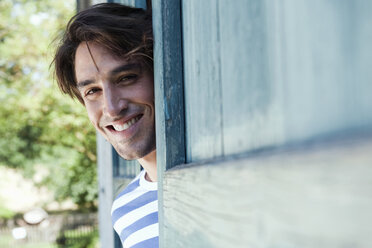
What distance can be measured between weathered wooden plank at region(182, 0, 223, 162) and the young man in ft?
2.44

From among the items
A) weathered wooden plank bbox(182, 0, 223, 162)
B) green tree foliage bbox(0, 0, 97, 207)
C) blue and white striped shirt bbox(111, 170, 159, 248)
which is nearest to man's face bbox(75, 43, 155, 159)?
blue and white striped shirt bbox(111, 170, 159, 248)

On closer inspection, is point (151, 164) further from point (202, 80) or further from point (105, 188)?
point (105, 188)

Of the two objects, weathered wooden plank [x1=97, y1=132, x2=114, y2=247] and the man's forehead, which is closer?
the man's forehead

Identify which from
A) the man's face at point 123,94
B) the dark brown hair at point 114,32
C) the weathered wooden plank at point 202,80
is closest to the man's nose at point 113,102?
the man's face at point 123,94

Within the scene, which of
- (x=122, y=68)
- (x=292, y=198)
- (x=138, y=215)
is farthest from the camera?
(x=138, y=215)

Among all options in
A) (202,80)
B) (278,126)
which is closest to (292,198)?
(278,126)

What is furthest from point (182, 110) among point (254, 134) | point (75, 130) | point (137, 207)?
point (75, 130)

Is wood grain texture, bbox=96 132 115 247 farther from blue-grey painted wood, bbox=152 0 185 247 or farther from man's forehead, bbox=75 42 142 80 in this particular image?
blue-grey painted wood, bbox=152 0 185 247

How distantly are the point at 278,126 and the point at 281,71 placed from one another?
6cm

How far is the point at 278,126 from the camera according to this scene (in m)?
0.54

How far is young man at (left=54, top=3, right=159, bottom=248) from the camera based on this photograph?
1710 mm

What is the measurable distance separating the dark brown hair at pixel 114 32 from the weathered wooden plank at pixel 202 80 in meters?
0.75

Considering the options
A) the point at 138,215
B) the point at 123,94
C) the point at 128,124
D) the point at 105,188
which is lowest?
the point at 105,188

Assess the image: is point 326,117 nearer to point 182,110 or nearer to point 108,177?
point 182,110
